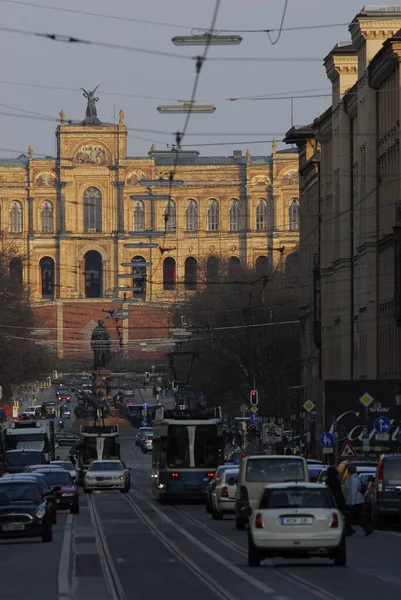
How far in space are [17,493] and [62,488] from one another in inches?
518

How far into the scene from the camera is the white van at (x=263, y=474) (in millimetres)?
34188

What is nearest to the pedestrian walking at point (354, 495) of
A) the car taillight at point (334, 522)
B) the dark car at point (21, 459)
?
the car taillight at point (334, 522)

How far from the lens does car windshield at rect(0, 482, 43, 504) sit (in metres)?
32.9

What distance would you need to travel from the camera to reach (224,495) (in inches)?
1631

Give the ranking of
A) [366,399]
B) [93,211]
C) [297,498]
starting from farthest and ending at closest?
1. [93,211]
2. [366,399]
3. [297,498]

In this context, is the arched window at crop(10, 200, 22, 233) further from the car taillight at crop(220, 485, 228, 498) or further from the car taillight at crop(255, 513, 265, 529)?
the car taillight at crop(255, 513, 265, 529)

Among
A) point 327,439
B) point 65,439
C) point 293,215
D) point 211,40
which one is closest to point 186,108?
point 211,40

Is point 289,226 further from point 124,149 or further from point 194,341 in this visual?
point 194,341

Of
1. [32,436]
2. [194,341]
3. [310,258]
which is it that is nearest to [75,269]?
[194,341]

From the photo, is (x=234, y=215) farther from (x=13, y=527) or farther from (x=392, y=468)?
(x=13, y=527)

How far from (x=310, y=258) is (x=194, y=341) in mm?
13791

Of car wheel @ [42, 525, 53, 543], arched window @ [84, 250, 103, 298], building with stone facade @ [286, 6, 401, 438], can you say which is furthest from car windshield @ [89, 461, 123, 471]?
arched window @ [84, 250, 103, 298]

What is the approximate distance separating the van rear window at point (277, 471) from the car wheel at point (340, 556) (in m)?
8.52

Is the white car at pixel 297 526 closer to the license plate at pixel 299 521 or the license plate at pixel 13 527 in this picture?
the license plate at pixel 299 521
